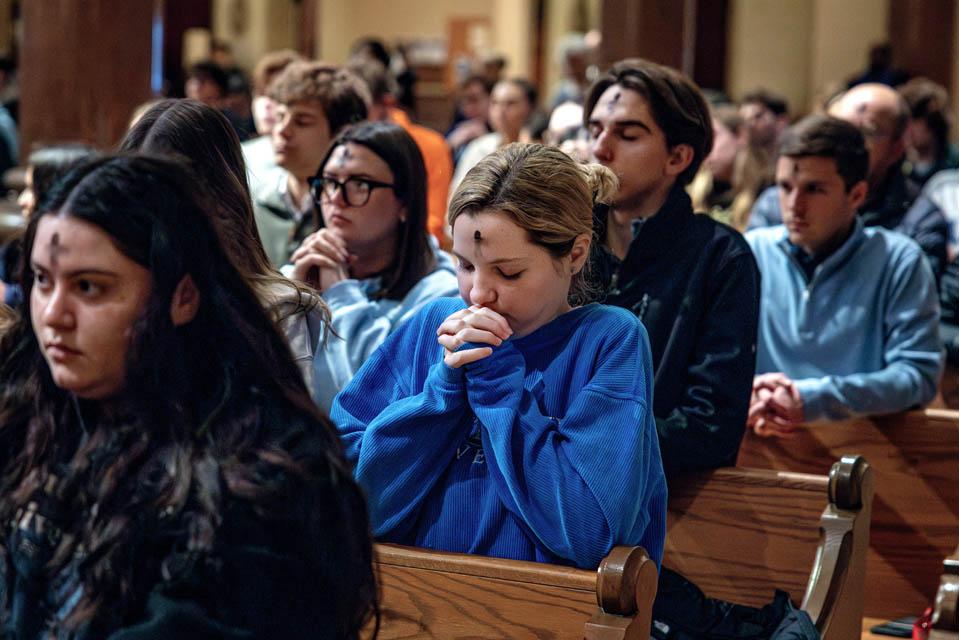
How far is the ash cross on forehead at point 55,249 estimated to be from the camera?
1440mm

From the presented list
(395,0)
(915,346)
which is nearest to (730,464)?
(915,346)

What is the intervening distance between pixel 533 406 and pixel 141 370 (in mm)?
773

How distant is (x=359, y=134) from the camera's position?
3.20m

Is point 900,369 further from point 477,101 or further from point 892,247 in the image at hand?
point 477,101

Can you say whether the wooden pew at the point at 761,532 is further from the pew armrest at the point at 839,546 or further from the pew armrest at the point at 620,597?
the pew armrest at the point at 620,597

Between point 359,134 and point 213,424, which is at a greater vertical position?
point 359,134

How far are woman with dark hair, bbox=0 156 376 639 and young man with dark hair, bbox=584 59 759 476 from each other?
1.25 metres

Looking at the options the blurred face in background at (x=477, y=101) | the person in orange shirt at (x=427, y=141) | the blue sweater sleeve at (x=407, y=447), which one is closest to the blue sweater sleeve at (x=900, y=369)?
the blue sweater sleeve at (x=407, y=447)

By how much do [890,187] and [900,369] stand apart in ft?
4.40

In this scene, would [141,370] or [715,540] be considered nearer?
[141,370]

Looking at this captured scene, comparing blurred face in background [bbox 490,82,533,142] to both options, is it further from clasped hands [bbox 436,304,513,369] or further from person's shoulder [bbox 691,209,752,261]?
clasped hands [bbox 436,304,513,369]

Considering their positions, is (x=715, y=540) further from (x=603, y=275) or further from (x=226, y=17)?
(x=226, y=17)

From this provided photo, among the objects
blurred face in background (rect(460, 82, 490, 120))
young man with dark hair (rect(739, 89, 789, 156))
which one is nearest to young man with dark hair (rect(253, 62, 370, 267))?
young man with dark hair (rect(739, 89, 789, 156))

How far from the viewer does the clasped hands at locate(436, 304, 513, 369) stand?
6.67 ft
